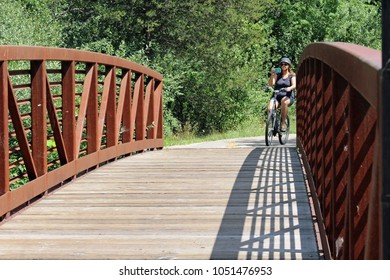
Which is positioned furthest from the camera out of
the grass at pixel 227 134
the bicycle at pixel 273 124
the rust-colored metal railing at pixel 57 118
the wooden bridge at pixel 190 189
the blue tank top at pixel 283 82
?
the grass at pixel 227 134

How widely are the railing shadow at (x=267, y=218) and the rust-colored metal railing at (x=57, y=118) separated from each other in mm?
1380

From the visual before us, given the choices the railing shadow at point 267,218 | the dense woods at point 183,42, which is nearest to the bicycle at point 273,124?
the railing shadow at point 267,218

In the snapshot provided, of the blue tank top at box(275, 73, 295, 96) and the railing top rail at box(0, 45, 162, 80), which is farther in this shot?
the blue tank top at box(275, 73, 295, 96)

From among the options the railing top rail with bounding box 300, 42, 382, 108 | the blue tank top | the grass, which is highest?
the railing top rail with bounding box 300, 42, 382, 108

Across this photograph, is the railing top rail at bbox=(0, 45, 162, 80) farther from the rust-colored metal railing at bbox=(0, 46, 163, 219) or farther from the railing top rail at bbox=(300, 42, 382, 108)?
the railing top rail at bbox=(300, 42, 382, 108)

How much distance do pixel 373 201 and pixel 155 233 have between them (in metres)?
3.36

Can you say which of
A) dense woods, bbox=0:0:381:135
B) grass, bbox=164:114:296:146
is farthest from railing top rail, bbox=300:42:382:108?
dense woods, bbox=0:0:381:135

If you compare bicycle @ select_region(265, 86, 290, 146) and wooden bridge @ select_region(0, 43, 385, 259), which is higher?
wooden bridge @ select_region(0, 43, 385, 259)

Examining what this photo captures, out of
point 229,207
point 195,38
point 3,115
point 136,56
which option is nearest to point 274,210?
point 229,207

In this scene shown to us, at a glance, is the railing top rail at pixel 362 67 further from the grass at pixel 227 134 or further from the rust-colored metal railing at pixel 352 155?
the grass at pixel 227 134

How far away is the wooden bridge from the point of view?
3527mm

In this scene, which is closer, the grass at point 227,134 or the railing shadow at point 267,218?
the railing shadow at point 267,218

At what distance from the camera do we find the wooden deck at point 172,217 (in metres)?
5.39

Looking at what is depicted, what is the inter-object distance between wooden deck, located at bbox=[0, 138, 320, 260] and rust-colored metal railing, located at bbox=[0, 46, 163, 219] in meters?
0.17
